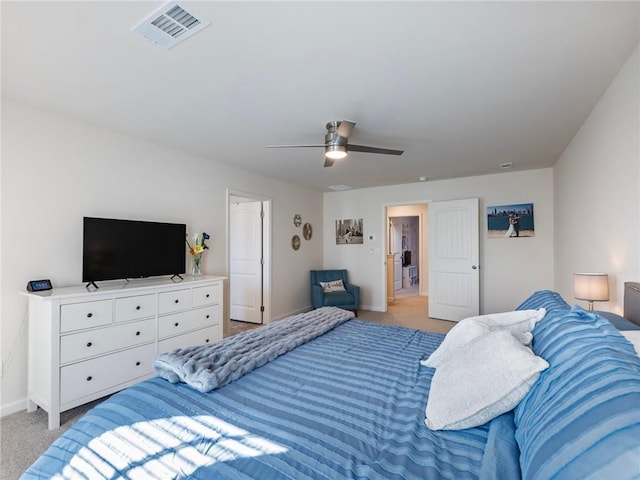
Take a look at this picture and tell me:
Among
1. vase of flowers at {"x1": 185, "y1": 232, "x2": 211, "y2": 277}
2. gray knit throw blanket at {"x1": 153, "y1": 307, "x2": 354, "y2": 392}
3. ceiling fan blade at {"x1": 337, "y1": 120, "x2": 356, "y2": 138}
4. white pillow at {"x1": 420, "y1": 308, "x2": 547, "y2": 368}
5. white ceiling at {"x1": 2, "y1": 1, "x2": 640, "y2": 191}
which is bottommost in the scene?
gray knit throw blanket at {"x1": 153, "y1": 307, "x2": 354, "y2": 392}

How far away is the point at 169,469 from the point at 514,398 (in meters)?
1.18

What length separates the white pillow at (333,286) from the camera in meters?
5.66

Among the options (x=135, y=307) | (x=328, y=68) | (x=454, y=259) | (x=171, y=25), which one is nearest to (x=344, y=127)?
(x=328, y=68)

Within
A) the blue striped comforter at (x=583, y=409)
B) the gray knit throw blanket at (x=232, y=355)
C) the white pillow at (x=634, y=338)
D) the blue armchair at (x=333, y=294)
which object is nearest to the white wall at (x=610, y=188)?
the white pillow at (x=634, y=338)

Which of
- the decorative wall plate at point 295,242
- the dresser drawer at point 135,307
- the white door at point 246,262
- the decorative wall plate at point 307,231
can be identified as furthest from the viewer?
the decorative wall plate at point 307,231

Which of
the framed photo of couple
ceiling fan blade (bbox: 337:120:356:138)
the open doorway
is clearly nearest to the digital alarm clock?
ceiling fan blade (bbox: 337:120:356:138)

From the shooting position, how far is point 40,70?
1.99 m

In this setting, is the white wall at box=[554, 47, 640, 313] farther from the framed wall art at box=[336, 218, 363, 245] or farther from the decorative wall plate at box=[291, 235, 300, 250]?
the decorative wall plate at box=[291, 235, 300, 250]

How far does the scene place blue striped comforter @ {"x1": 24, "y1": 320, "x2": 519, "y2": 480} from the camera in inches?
36.4

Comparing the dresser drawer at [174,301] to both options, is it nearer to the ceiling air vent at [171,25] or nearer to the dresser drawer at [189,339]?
the dresser drawer at [189,339]

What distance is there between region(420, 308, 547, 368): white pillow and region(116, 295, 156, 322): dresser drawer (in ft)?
8.12

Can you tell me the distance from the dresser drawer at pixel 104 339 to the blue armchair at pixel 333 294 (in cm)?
301

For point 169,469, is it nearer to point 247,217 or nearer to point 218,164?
point 218,164

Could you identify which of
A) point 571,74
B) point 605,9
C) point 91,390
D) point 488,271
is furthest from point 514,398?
point 488,271
